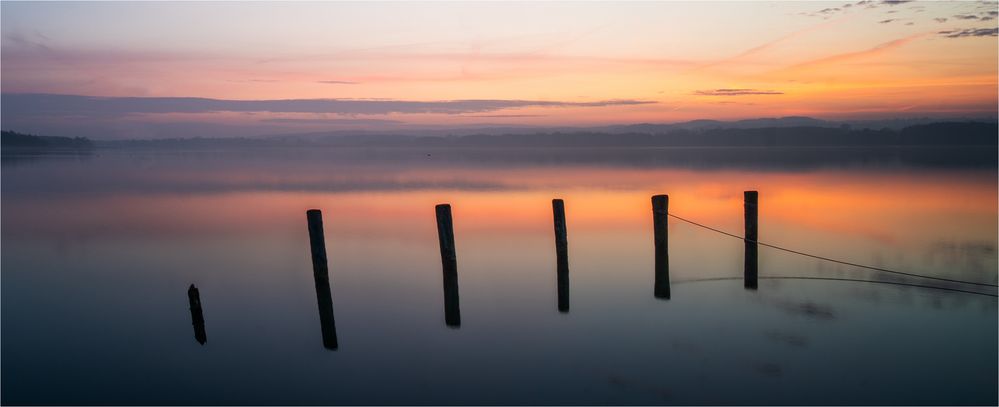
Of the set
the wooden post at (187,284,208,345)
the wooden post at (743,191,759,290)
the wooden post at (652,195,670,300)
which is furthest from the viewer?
the wooden post at (743,191,759,290)

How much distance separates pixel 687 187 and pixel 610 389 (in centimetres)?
3198

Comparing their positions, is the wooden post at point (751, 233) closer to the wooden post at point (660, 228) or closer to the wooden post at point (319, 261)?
the wooden post at point (660, 228)

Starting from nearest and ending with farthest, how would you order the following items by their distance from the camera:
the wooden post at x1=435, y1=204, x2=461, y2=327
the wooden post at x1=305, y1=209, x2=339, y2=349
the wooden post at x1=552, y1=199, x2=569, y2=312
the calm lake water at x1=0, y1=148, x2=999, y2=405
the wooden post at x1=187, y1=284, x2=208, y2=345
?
the calm lake water at x1=0, y1=148, x2=999, y2=405 → the wooden post at x1=305, y1=209, x2=339, y2=349 → the wooden post at x1=187, y1=284, x2=208, y2=345 → the wooden post at x1=435, y1=204, x2=461, y2=327 → the wooden post at x1=552, y1=199, x2=569, y2=312

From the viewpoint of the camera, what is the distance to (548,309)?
35.6 ft

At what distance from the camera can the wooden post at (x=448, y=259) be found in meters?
8.84

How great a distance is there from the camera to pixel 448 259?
29.5 feet

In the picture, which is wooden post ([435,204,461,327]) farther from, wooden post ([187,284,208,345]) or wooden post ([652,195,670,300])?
wooden post ([187,284,208,345])

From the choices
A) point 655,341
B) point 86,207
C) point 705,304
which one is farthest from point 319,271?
point 86,207

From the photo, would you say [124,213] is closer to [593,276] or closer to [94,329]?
[94,329]

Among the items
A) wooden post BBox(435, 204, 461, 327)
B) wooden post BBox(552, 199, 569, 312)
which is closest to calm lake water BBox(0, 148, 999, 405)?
wooden post BBox(435, 204, 461, 327)

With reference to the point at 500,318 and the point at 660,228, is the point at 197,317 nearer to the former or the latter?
the point at 500,318

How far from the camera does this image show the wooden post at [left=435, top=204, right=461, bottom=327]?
29.0ft

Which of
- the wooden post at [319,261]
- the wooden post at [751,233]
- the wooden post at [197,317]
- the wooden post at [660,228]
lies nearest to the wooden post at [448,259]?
the wooden post at [319,261]

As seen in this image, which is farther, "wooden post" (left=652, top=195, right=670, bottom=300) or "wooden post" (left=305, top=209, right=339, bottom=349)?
"wooden post" (left=652, top=195, right=670, bottom=300)
